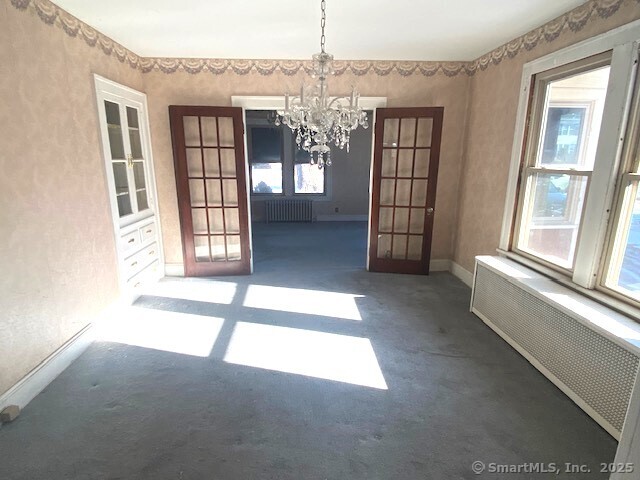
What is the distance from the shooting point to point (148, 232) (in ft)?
13.6

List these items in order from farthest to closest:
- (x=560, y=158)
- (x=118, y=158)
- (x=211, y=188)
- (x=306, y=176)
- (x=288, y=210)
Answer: (x=306, y=176) → (x=288, y=210) → (x=211, y=188) → (x=118, y=158) → (x=560, y=158)

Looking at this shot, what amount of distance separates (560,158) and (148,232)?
4.36 metres

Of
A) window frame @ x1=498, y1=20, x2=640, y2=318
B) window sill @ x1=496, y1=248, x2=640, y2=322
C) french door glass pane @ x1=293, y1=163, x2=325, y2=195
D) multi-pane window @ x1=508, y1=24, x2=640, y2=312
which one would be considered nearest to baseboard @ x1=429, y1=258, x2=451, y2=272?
multi-pane window @ x1=508, y1=24, x2=640, y2=312

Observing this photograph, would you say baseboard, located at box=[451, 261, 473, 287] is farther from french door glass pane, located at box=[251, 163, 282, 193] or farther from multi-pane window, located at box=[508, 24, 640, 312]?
french door glass pane, located at box=[251, 163, 282, 193]

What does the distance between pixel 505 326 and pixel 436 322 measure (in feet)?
1.97

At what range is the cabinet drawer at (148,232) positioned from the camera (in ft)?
13.1

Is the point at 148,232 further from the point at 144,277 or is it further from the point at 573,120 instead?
the point at 573,120

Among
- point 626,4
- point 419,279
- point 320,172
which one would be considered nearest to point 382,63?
point 626,4

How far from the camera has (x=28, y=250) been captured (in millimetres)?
2285

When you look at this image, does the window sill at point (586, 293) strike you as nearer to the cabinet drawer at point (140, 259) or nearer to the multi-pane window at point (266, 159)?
the cabinet drawer at point (140, 259)

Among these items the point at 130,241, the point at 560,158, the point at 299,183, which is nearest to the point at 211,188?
the point at 130,241

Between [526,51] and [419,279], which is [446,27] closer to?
[526,51]

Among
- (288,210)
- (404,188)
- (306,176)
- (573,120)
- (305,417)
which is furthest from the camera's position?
(306,176)

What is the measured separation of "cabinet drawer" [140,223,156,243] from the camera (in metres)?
3.99
